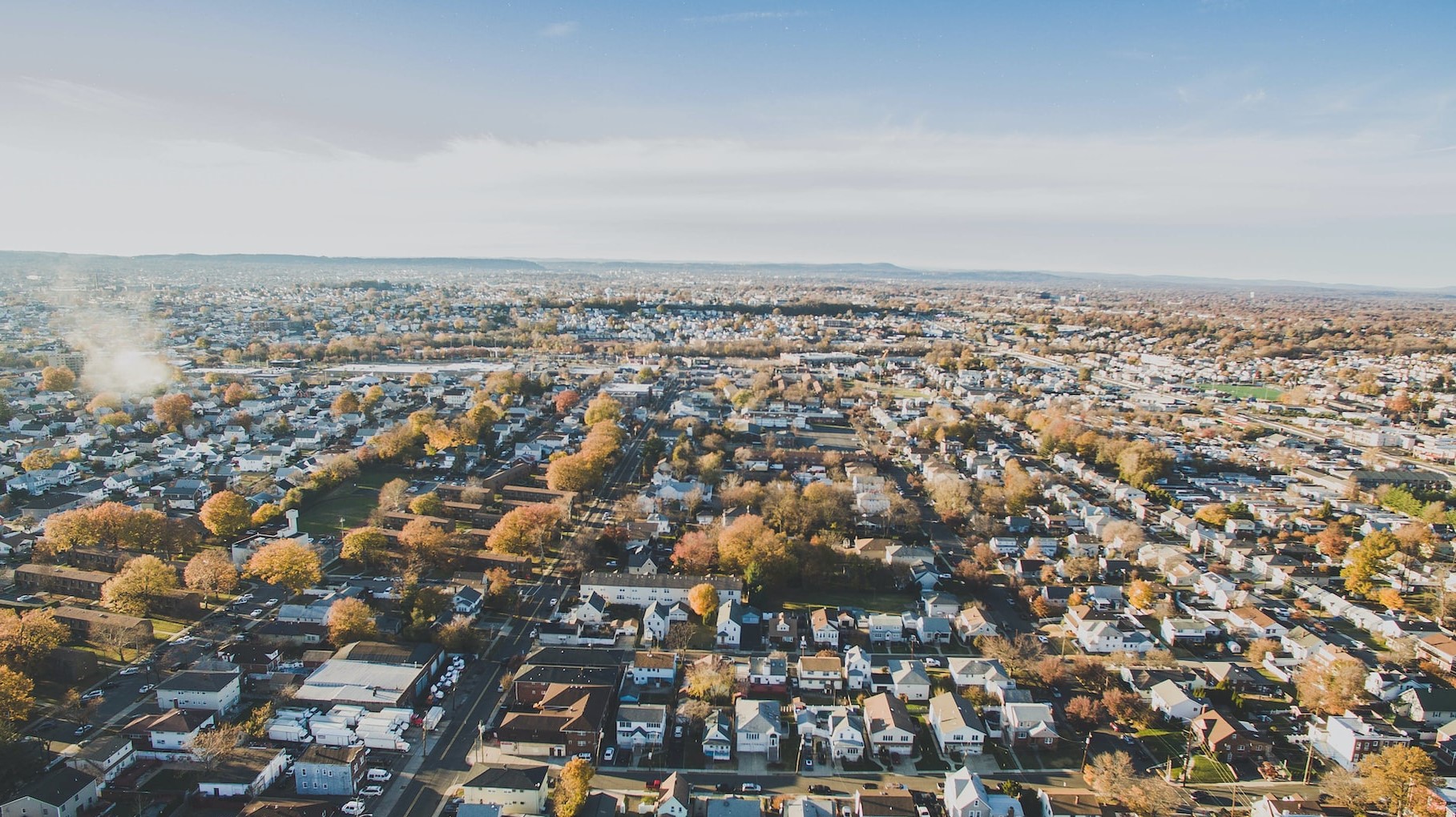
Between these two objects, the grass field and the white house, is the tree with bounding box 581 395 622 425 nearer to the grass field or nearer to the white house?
the white house

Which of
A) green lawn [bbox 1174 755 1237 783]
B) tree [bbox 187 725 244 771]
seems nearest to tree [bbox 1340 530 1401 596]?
green lawn [bbox 1174 755 1237 783]

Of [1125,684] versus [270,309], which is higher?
[270,309]

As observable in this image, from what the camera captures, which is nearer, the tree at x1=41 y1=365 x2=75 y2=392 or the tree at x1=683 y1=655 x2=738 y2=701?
the tree at x1=683 y1=655 x2=738 y2=701

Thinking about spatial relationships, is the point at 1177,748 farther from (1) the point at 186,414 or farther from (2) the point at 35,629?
(1) the point at 186,414

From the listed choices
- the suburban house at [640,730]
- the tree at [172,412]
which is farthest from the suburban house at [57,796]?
the tree at [172,412]

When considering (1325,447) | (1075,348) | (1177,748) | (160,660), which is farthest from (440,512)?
(1075,348)

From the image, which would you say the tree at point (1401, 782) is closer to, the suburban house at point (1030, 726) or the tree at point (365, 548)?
the suburban house at point (1030, 726)
